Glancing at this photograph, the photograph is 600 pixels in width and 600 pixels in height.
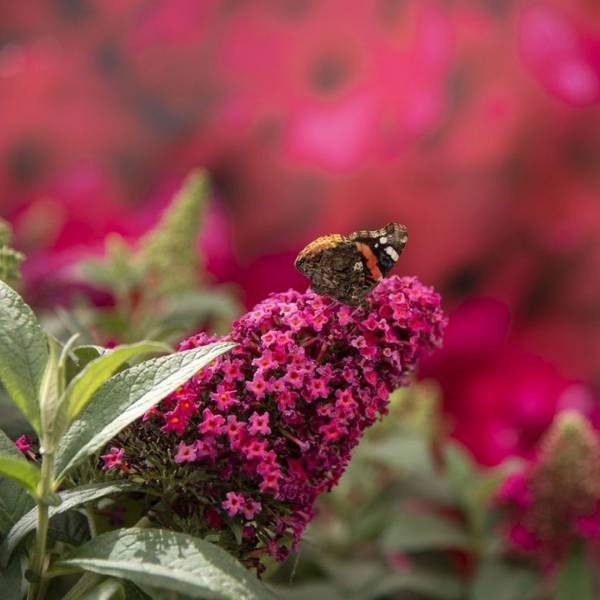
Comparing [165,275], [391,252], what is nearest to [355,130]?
[165,275]

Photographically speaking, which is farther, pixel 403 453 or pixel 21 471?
pixel 403 453

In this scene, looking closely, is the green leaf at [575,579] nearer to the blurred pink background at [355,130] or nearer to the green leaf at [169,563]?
the green leaf at [169,563]

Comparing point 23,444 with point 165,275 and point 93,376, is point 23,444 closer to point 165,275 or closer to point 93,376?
point 93,376

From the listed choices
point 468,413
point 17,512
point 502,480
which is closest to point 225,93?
point 468,413

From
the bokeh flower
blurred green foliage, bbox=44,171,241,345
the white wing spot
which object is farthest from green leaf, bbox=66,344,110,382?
the bokeh flower

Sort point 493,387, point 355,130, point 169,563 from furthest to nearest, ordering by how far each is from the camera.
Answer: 1. point 355,130
2. point 493,387
3. point 169,563

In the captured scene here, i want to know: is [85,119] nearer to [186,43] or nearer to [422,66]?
[186,43]

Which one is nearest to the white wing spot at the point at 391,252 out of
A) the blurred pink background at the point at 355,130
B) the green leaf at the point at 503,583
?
the green leaf at the point at 503,583

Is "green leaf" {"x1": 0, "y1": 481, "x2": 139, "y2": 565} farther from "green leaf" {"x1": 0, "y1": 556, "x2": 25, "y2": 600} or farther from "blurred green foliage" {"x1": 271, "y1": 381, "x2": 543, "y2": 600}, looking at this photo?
"blurred green foliage" {"x1": 271, "y1": 381, "x2": 543, "y2": 600}
